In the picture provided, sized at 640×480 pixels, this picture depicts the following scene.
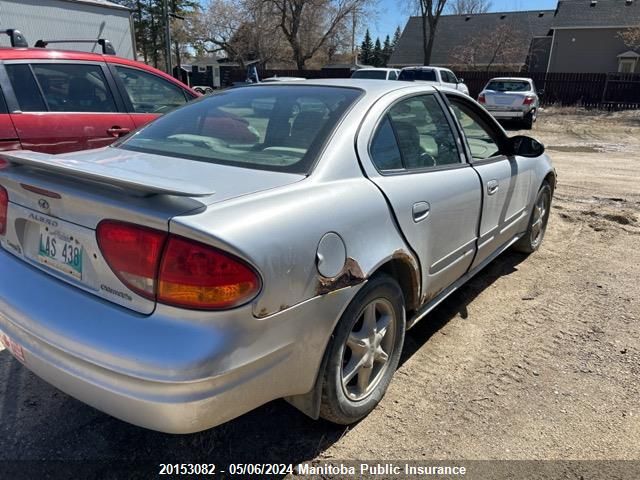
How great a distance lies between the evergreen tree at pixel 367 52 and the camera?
2632 inches

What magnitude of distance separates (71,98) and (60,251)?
3643mm

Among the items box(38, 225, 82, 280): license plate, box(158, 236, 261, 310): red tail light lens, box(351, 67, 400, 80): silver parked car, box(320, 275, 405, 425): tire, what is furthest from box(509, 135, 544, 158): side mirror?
box(351, 67, 400, 80): silver parked car

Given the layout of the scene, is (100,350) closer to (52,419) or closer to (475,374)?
(52,419)

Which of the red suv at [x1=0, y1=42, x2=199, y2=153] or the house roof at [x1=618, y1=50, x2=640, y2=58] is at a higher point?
the house roof at [x1=618, y1=50, x2=640, y2=58]

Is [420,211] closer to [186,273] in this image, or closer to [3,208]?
[186,273]

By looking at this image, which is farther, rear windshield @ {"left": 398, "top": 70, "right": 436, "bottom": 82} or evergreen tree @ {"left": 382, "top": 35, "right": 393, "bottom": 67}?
evergreen tree @ {"left": 382, "top": 35, "right": 393, "bottom": 67}

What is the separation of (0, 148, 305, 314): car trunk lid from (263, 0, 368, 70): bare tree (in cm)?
4099

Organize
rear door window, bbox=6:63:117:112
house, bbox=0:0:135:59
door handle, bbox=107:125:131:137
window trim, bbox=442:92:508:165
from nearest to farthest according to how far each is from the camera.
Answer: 1. window trim, bbox=442:92:508:165
2. rear door window, bbox=6:63:117:112
3. door handle, bbox=107:125:131:137
4. house, bbox=0:0:135:59

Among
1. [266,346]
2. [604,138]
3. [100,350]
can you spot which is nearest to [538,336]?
[266,346]

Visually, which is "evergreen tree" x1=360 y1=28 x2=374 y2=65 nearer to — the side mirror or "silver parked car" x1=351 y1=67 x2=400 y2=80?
"silver parked car" x1=351 y1=67 x2=400 y2=80

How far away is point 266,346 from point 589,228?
5185mm

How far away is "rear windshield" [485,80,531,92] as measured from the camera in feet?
57.8

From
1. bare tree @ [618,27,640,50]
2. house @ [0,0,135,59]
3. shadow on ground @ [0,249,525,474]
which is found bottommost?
shadow on ground @ [0,249,525,474]

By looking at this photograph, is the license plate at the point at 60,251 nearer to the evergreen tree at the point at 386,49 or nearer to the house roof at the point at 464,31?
the house roof at the point at 464,31
